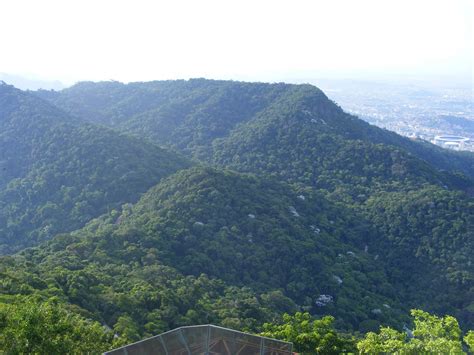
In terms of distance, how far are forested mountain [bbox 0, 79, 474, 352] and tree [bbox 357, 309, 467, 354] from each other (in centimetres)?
1002

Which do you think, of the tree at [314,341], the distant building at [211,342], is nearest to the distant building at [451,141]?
the tree at [314,341]

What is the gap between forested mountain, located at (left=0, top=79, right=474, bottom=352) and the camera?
1035 inches

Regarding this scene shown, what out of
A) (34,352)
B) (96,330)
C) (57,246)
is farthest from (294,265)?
(34,352)

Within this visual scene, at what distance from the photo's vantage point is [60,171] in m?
50.9

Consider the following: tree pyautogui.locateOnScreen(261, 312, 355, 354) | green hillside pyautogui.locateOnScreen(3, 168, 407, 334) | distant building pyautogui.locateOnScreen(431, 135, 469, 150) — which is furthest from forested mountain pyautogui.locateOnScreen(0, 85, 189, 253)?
distant building pyautogui.locateOnScreen(431, 135, 469, 150)

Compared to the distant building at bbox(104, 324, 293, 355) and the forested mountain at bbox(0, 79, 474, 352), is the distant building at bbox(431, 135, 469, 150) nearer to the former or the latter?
the forested mountain at bbox(0, 79, 474, 352)

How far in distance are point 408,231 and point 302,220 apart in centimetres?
998

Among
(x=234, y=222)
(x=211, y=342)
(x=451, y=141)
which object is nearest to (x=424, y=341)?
(x=211, y=342)

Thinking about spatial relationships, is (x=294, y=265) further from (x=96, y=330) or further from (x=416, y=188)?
(x=96, y=330)

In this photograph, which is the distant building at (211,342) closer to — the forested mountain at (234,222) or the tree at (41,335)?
the tree at (41,335)

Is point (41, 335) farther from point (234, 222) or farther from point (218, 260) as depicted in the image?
point (234, 222)

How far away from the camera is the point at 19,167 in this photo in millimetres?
53500

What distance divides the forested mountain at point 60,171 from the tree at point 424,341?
36043 mm

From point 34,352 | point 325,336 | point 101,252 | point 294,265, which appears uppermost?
point 34,352
